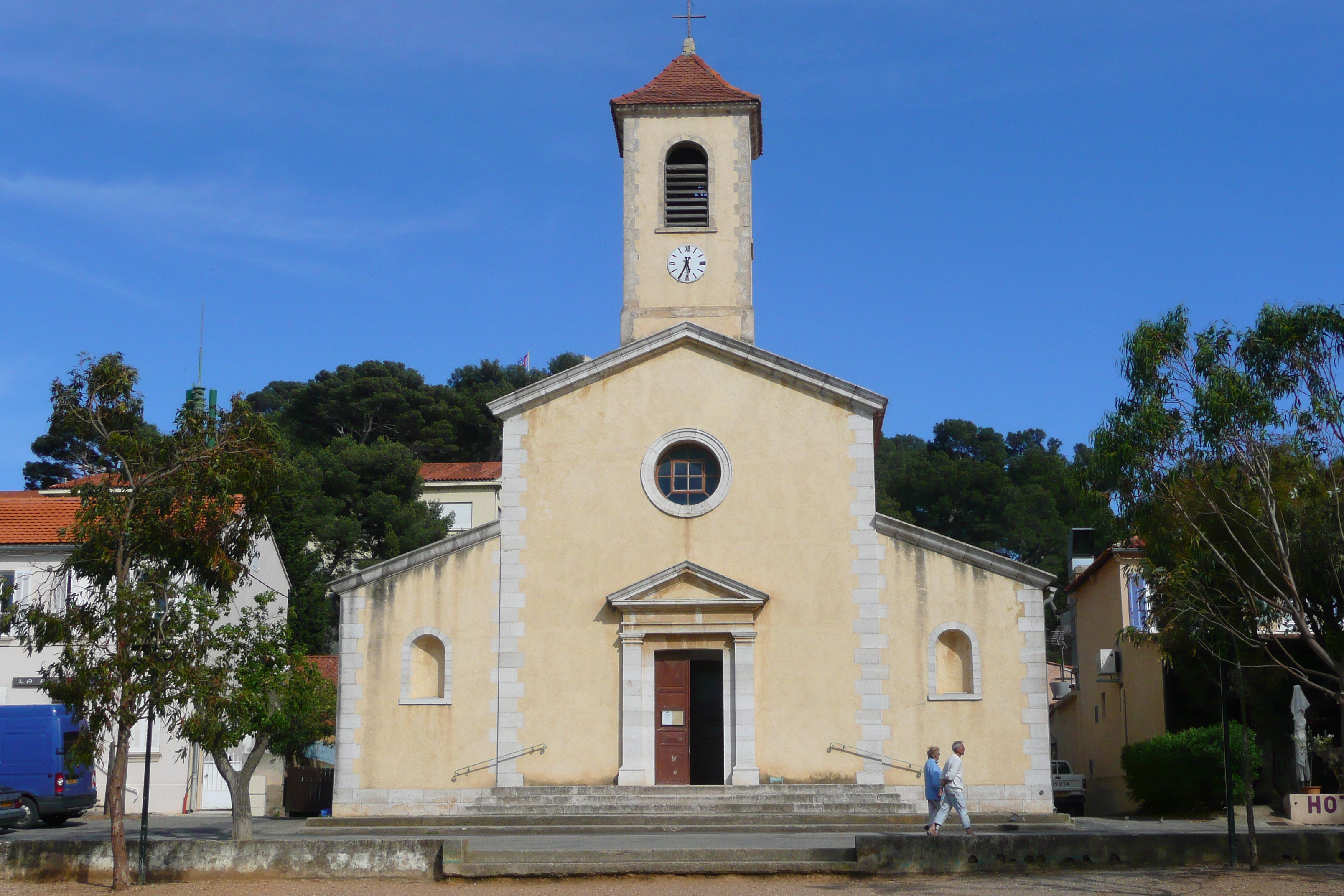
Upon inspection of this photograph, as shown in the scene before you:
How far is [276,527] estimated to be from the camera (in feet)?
130

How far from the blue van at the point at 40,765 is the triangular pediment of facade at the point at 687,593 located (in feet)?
33.3

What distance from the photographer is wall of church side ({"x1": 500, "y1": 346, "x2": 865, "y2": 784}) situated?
21.2 meters

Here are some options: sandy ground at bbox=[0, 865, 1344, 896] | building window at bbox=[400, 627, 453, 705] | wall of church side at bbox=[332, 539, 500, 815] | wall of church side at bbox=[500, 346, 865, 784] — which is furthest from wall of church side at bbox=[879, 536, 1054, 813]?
building window at bbox=[400, 627, 453, 705]

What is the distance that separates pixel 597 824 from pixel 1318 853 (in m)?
9.81

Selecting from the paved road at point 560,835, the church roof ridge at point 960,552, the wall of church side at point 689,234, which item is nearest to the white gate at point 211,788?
the paved road at point 560,835

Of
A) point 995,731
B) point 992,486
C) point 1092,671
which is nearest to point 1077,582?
point 1092,671

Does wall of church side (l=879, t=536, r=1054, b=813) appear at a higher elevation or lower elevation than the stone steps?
higher

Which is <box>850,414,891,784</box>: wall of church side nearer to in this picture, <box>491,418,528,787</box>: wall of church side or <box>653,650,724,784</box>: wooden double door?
<box>653,650,724,784</box>: wooden double door

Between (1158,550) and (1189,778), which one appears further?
(1189,778)

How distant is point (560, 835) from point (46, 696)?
483 inches

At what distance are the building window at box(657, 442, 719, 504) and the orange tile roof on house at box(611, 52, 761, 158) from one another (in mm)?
6633

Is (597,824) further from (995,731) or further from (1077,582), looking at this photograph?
(1077,582)

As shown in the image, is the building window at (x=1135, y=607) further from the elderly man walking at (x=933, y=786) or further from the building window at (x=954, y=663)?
the elderly man walking at (x=933, y=786)

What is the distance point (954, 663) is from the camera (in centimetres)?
2150
